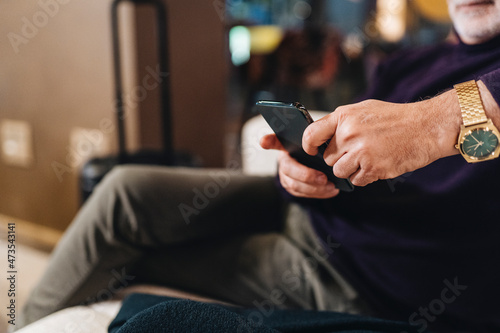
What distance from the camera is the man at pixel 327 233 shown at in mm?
670

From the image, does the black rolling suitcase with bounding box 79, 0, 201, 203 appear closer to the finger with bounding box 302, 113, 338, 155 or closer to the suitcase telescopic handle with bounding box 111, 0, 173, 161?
the suitcase telescopic handle with bounding box 111, 0, 173, 161

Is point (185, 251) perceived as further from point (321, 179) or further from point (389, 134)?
point (389, 134)

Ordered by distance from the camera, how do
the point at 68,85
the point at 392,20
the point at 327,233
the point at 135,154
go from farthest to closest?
the point at 392,20, the point at 68,85, the point at 135,154, the point at 327,233

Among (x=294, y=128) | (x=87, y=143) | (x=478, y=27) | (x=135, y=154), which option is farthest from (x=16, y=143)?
(x=478, y=27)

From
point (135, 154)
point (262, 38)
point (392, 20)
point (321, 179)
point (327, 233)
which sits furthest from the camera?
point (392, 20)

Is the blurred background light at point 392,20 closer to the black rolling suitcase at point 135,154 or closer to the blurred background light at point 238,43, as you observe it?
the blurred background light at point 238,43

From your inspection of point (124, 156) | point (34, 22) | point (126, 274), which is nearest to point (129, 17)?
point (34, 22)

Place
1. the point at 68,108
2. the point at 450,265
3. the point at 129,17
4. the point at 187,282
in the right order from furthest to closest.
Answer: the point at 68,108 → the point at 129,17 → the point at 187,282 → the point at 450,265

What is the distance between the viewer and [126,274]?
84 centimetres

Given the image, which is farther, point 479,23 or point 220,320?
point 479,23

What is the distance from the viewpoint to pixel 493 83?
503 millimetres

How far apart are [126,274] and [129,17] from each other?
0.96 meters

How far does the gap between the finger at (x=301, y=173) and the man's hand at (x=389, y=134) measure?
0.34 ft

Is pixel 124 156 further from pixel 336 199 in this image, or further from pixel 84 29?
pixel 336 199
